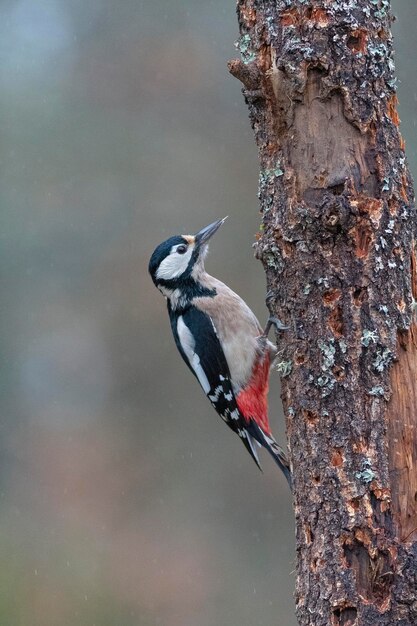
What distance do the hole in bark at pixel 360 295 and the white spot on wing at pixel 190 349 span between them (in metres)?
1.50

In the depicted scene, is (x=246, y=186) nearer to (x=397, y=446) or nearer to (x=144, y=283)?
(x=144, y=283)

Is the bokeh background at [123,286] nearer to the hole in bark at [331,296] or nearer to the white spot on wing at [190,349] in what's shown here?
the white spot on wing at [190,349]

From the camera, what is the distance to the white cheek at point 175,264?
4.67 m

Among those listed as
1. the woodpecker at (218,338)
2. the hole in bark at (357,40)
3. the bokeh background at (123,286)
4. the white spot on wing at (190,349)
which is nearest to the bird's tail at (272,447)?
the woodpecker at (218,338)

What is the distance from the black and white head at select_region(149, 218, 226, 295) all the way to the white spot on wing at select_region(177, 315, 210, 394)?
19cm

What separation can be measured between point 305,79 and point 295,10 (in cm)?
26

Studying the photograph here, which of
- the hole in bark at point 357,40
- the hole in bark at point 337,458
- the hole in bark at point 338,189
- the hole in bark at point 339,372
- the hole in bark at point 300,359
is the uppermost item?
the hole in bark at point 357,40

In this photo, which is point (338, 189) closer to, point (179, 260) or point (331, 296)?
point (331, 296)

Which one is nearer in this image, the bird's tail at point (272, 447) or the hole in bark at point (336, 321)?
the hole in bark at point (336, 321)

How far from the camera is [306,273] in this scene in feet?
11.1

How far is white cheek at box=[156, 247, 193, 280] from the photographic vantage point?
4.67m

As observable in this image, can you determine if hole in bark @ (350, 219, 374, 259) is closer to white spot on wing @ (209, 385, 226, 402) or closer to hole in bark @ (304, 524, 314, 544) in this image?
hole in bark @ (304, 524, 314, 544)

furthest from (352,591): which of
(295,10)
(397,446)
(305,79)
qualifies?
(295,10)

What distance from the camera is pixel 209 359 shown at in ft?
15.3
